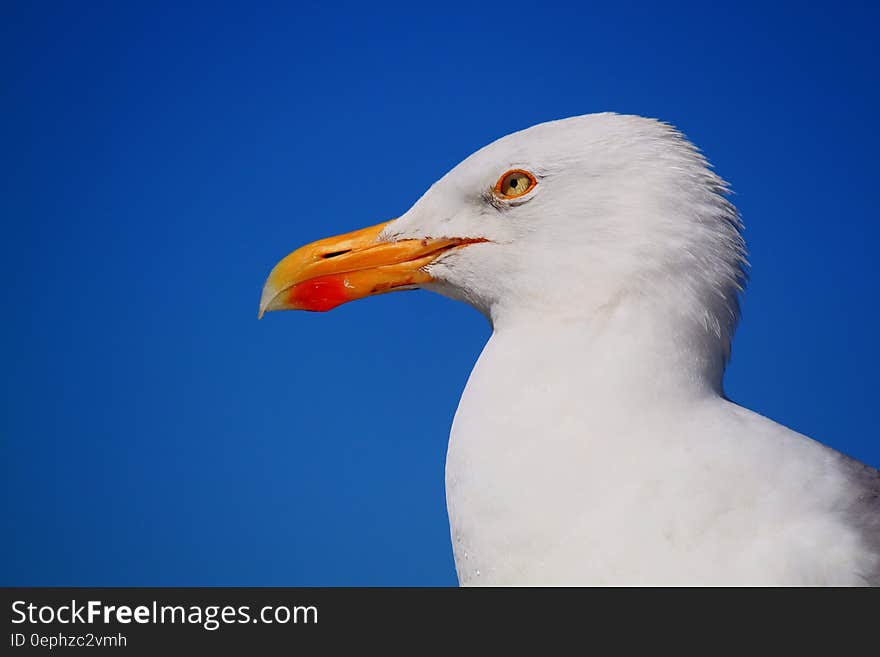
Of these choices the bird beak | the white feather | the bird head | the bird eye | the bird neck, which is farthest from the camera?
the bird beak

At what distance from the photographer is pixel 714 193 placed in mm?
3096

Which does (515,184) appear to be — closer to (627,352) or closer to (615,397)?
(627,352)

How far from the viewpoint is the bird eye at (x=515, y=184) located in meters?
3.23

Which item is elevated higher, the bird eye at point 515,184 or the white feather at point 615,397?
the bird eye at point 515,184

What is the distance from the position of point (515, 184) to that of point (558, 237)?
32cm

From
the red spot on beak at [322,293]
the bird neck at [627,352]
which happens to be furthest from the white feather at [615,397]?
the red spot on beak at [322,293]

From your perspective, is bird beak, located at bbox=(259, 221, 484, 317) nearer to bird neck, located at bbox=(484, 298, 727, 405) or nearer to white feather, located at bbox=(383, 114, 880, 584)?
white feather, located at bbox=(383, 114, 880, 584)

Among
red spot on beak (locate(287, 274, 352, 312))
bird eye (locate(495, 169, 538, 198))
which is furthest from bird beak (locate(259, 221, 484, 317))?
bird eye (locate(495, 169, 538, 198))

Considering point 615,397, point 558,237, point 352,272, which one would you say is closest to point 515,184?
point 558,237

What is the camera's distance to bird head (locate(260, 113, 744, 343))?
289cm

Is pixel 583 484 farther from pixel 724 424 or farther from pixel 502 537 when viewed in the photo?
pixel 724 424

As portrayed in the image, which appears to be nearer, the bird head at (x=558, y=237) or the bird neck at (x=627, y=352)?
the bird neck at (x=627, y=352)

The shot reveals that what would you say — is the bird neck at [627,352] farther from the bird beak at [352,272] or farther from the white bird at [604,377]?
the bird beak at [352,272]

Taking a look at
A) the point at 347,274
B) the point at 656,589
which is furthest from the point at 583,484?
the point at 347,274
